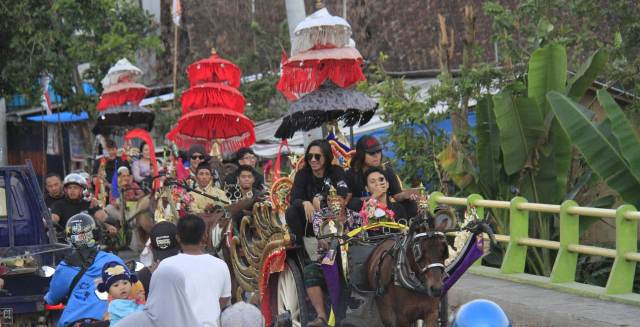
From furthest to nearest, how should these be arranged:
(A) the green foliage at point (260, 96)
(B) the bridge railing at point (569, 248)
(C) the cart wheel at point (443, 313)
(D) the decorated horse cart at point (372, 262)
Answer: (A) the green foliage at point (260, 96), (B) the bridge railing at point (569, 248), (C) the cart wheel at point (443, 313), (D) the decorated horse cart at point (372, 262)

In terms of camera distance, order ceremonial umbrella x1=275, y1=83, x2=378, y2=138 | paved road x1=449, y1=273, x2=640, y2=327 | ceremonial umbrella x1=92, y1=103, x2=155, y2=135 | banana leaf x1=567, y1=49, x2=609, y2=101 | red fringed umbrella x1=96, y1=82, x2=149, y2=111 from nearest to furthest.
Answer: paved road x1=449, y1=273, x2=640, y2=327 → ceremonial umbrella x1=275, y1=83, x2=378, y2=138 → banana leaf x1=567, y1=49, x2=609, y2=101 → ceremonial umbrella x1=92, y1=103, x2=155, y2=135 → red fringed umbrella x1=96, y1=82, x2=149, y2=111

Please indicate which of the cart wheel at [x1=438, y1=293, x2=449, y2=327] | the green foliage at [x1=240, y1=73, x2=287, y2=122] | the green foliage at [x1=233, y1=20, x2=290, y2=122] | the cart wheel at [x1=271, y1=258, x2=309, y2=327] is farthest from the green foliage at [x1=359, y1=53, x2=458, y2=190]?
the green foliage at [x1=240, y1=73, x2=287, y2=122]

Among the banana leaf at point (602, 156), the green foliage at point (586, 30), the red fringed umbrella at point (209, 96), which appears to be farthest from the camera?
the red fringed umbrella at point (209, 96)

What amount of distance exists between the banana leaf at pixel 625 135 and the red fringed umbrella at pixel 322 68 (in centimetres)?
274

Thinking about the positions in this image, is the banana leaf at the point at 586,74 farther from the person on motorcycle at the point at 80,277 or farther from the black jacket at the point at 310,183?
the person on motorcycle at the point at 80,277

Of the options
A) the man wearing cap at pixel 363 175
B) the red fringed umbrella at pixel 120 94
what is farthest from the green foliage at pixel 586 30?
the red fringed umbrella at pixel 120 94

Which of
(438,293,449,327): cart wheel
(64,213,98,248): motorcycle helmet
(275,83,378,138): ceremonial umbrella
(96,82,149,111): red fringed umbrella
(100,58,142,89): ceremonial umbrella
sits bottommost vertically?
(438,293,449,327): cart wheel

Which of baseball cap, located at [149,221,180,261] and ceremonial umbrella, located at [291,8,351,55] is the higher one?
ceremonial umbrella, located at [291,8,351,55]

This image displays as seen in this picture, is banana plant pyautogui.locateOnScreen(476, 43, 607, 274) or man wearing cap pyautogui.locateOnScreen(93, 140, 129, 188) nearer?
banana plant pyautogui.locateOnScreen(476, 43, 607, 274)

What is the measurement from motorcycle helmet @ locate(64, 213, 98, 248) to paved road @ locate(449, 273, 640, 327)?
4.33 metres

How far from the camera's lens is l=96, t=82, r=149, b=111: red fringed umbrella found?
22.9m

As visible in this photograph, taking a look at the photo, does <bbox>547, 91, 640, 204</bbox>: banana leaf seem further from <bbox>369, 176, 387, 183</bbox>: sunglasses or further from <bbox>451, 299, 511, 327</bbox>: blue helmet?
<bbox>451, 299, 511, 327</bbox>: blue helmet

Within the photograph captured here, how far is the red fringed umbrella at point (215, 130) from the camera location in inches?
740

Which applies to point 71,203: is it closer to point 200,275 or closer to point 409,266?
point 409,266
